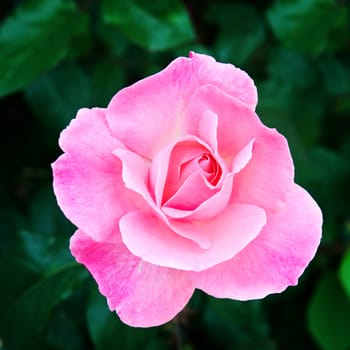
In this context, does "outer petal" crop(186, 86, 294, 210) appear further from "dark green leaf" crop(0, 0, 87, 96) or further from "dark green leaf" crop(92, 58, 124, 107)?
"dark green leaf" crop(92, 58, 124, 107)

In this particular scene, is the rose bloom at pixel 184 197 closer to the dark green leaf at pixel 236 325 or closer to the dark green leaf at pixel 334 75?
the dark green leaf at pixel 236 325

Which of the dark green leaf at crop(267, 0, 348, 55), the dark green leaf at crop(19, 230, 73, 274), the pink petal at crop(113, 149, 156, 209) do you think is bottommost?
the dark green leaf at crop(19, 230, 73, 274)

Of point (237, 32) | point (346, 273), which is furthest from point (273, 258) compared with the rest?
point (237, 32)

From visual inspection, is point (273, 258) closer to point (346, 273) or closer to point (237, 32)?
point (346, 273)

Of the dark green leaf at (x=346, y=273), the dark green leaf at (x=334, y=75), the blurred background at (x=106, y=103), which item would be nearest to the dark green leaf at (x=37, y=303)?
the blurred background at (x=106, y=103)

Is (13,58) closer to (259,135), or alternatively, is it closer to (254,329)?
(259,135)

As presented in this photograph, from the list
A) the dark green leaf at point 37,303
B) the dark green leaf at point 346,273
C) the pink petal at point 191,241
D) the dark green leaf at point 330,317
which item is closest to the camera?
the pink petal at point 191,241

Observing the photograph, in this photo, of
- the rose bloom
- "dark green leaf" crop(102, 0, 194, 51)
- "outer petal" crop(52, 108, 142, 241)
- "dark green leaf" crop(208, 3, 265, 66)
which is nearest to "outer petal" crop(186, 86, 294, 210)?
the rose bloom

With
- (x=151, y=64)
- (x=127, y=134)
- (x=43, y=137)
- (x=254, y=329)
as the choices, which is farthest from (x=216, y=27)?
(x=127, y=134)
